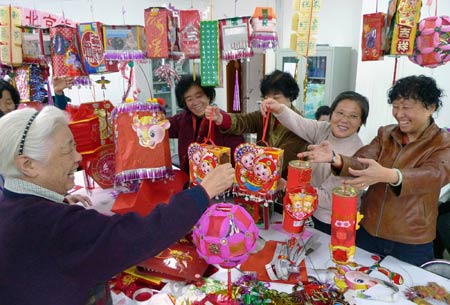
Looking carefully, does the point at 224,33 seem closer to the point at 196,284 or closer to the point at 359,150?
the point at 359,150

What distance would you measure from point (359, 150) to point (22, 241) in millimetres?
1350

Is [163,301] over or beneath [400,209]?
beneath

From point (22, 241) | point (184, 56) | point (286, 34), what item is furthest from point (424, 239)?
point (286, 34)

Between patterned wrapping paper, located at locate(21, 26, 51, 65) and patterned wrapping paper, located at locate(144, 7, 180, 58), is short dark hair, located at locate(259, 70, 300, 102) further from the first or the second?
patterned wrapping paper, located at locate(21, 26, 51, 65)

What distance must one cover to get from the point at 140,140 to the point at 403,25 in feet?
4.35

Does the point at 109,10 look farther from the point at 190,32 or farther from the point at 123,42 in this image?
the point at 190,32

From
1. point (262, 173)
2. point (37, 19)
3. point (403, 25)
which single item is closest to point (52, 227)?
point (262, 173)

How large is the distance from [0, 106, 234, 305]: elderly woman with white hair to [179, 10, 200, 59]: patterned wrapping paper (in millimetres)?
811

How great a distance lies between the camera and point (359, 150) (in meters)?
1.54

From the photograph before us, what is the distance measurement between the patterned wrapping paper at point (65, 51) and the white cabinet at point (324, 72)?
9.81 feet

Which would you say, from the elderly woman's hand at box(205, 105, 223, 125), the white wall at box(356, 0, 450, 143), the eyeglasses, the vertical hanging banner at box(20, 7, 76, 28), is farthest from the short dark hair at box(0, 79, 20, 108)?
the white wall at box(356, 0, 450, 143)

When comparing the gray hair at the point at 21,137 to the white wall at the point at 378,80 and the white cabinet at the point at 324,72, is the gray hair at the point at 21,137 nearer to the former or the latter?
the white wall at the point at 378,80

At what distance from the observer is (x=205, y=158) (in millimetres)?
1373

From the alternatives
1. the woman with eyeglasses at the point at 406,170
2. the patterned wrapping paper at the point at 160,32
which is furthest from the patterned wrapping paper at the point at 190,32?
the woman with eyeglasses at the point at 406,170
